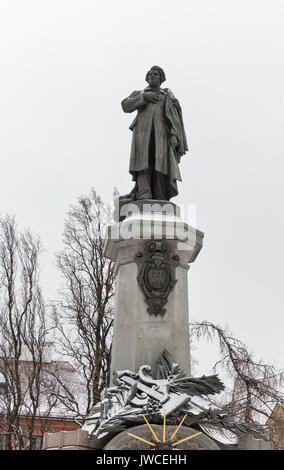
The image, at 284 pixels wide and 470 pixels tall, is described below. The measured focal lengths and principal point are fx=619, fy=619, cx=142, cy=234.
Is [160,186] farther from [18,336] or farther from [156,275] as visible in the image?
[18,336]

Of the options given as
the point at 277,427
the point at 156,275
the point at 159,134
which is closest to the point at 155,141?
the point at 159,134

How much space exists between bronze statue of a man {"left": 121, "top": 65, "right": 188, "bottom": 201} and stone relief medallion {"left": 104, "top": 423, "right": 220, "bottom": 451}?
3.73 meters

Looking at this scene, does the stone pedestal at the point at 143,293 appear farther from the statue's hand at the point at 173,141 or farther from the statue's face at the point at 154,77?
the statue's face at the point at 154,77

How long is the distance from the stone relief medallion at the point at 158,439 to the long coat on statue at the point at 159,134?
390 centimetres

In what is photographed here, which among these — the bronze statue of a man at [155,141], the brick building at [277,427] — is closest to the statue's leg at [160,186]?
the bronze statue of a man at [155,141]

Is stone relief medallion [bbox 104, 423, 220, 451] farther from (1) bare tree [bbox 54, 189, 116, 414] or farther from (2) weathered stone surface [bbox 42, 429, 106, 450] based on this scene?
(1) bare tree [bbox 54, 189, 116, 414]

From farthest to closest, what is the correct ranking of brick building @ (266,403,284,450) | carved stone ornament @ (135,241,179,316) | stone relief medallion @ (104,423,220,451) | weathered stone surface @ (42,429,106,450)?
brick building @ (266,403,284,450) → carved stone ornament @ (135,241,179,316) → weathered stone surface @ (42,429,106,450) → stone relief medallion @ (104,423,220,451)

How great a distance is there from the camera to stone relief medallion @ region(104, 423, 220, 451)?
636 centimetres

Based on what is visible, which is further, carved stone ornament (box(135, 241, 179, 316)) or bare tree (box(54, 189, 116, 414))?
bare tree (box(54, 189, 116, 414))

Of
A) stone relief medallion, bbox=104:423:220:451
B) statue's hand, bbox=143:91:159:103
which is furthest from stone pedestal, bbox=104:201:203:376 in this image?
statue's hand, bbox=143:91:159:103

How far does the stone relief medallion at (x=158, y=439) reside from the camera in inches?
250
